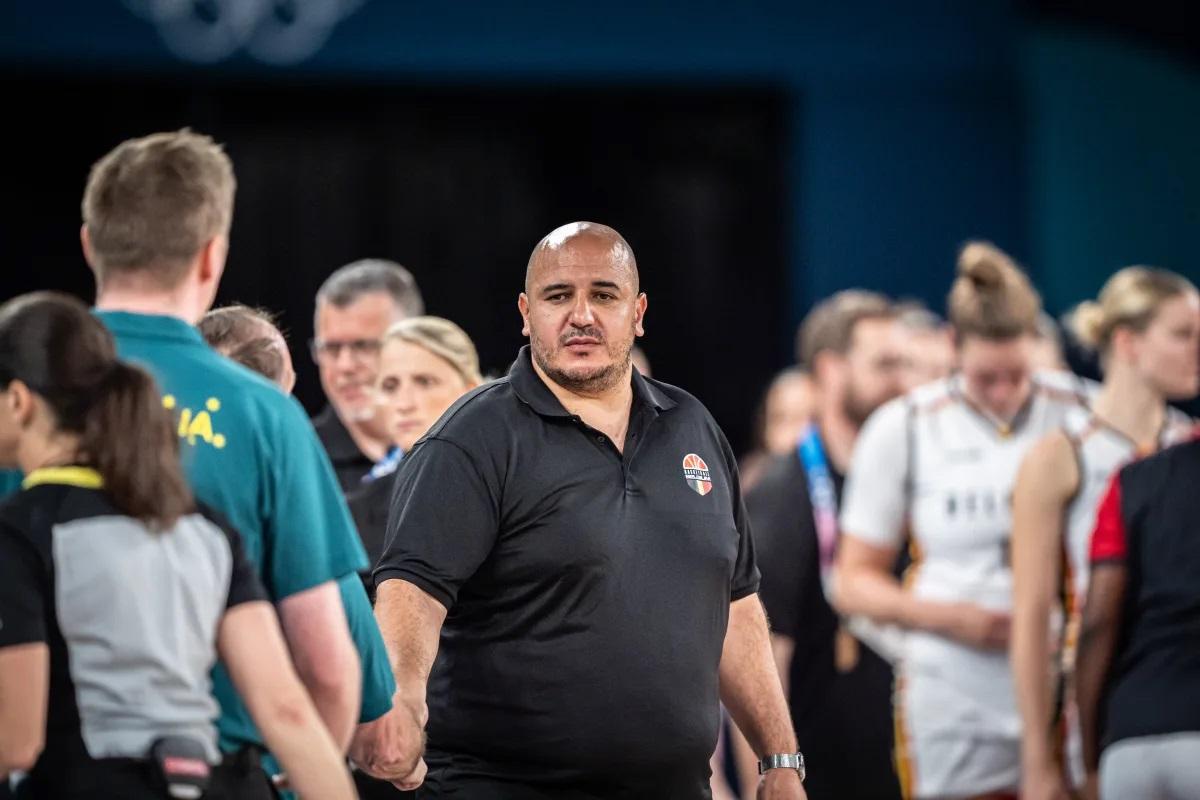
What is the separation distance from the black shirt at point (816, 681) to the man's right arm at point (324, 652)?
307 cm

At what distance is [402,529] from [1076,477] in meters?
2.48

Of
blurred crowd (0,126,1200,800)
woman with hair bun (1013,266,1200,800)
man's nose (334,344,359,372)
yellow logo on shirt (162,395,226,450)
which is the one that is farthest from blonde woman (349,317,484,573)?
woman with hair bun (1013,266,1200,800)

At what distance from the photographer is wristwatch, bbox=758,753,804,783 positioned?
3555 mm

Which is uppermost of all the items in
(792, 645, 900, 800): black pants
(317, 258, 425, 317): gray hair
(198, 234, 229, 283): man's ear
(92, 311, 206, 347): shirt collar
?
(198, 234, 229, 283): man's ear

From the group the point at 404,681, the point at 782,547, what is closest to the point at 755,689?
the point at 404,681

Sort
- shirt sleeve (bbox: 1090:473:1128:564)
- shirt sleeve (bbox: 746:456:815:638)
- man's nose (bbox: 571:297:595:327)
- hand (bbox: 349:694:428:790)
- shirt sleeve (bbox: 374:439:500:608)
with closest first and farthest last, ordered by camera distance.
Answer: hand (bbox: 349:694:428:790) < shirt sleeve (bbox: 374:439:500:608) < man's nose (bbox: 571:297:595:327) < shirt sleeve (bbox: 1090:473:1128:564) < shirt sleeve (bbox: 746:456:815:638)

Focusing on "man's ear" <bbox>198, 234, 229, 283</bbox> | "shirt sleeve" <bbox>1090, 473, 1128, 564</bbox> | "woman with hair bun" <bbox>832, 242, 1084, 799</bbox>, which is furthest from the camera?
"woman with hair bun" <bbox>832, 242, 1084, 799</bbox>

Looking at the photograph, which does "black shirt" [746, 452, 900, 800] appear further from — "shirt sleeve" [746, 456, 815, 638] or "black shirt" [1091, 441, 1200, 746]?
"black shirt" [1091, 441, 1200, 746]

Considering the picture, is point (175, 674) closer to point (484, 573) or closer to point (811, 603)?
point (484, 573)

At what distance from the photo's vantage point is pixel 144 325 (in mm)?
2650

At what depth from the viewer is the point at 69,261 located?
9.26m

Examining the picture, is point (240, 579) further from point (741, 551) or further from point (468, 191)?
point (468, 191)

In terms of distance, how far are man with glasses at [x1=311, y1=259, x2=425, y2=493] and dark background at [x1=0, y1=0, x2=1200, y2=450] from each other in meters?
4.24

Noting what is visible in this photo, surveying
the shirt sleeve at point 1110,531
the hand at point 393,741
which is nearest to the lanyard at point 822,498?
the shirt sleeve at point 1110,531
